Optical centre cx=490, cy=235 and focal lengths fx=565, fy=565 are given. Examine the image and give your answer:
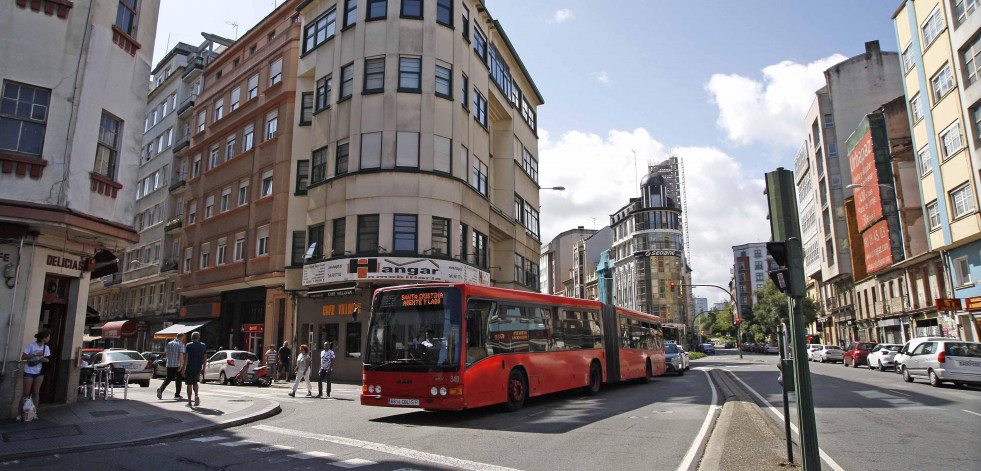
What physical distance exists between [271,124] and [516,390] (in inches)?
946

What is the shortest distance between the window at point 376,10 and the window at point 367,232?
30.0 ft

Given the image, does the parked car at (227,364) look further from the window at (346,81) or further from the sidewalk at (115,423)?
the window at (346,81)

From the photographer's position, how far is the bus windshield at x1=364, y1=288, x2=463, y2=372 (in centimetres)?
1141

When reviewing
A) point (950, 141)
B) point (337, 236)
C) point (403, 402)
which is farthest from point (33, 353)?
point (950, 141)

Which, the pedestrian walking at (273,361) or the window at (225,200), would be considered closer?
the pedestrian walking at (273,361)

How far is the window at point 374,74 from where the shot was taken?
24828mm

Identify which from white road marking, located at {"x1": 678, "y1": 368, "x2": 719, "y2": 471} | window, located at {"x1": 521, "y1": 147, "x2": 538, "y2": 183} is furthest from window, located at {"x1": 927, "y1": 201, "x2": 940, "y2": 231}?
white road marking, located at {"x1": 678, "y1": 368, "x2": 719, "y2": 471}

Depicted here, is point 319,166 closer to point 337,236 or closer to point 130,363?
point 337,236

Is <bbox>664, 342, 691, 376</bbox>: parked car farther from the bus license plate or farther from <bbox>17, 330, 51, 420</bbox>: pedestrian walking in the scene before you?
<bbox>17, 330, 51, 420</bbox>: pedestrian walking

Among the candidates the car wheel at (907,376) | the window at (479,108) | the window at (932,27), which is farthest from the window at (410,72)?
the window at (932,27)

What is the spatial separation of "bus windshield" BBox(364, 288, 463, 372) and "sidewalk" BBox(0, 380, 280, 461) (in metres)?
3.07

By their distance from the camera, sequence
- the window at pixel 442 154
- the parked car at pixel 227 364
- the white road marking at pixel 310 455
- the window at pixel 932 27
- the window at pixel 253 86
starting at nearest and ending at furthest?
the white road marking at pixel 310 455
the parked car at pixel 227 364
the window at pixel 442 154
the window at pixel 932 27
the window at pixel 253 86

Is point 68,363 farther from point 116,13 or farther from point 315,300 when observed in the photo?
point 315,300

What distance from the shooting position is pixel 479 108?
28875mm
